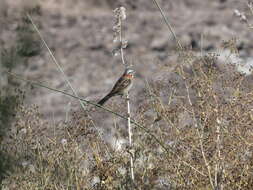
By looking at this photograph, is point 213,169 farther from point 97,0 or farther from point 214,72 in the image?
point 97,0

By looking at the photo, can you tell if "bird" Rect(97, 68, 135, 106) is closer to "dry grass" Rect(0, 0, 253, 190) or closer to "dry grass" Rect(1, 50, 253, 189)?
"dry grass" Rect(0, 0, 253, 190)

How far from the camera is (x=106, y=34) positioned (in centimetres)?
1767

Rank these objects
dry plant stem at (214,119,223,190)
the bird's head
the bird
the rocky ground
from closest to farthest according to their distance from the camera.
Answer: dry plant stem at (214,119,223,190), the bird, the bird's head, the rocky ground

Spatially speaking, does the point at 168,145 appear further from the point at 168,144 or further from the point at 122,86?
the point at 122,86

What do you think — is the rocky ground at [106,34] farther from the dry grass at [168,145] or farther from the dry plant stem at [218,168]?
the dry plant stem at [218,168]

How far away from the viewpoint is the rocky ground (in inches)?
608

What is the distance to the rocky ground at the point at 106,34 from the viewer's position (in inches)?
608

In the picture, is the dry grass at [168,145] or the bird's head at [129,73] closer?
the dry grass at [168,145]

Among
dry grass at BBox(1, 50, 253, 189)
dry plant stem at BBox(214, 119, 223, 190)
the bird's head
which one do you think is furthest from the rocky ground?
dry plant stem at BBox(214, 119, 223, 190)

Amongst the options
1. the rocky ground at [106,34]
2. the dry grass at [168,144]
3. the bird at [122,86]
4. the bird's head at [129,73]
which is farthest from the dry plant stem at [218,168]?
the rocky ground at [106,34]

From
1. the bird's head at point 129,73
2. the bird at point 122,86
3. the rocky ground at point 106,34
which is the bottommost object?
the bird at point 122,86

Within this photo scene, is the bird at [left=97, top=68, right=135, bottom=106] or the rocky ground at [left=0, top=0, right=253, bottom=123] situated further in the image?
the rocky ground at [left=0, top=0, right=253, bottom=123]

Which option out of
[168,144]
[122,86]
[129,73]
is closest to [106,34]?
[129,73]

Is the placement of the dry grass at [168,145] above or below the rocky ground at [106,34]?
below
